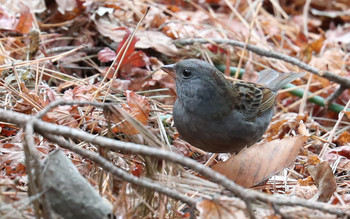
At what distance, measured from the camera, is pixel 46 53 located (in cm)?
448

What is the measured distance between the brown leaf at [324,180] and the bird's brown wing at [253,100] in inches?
28.0

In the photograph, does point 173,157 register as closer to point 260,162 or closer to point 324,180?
point 260,162

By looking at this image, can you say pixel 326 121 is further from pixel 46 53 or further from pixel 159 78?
pixel 46 53

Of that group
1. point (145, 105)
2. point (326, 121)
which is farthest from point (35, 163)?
point (326, 121)

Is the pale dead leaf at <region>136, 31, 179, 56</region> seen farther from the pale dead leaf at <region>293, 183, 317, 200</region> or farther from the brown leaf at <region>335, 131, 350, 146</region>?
the pale dead leaf at <region>293, 183, 317, 200</region>

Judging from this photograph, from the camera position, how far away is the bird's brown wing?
12.6ft

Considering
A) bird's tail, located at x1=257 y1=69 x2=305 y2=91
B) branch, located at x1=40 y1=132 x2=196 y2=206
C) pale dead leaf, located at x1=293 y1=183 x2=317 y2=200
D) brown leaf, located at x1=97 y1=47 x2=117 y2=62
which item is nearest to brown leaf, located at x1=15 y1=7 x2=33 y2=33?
brown leaf, located at x1=97 y1=47 x2=117 y2=62

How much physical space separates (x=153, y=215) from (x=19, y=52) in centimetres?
262

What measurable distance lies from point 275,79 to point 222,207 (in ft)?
9.15

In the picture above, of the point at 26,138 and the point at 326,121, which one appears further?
the point at 326,121

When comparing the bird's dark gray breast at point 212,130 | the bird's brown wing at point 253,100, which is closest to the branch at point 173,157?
the bird's dark gray breast at point 212,130

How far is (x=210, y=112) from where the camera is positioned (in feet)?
11.6

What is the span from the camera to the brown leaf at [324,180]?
310cm

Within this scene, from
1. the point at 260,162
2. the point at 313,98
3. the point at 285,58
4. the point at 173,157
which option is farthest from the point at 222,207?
the point at 313,98
